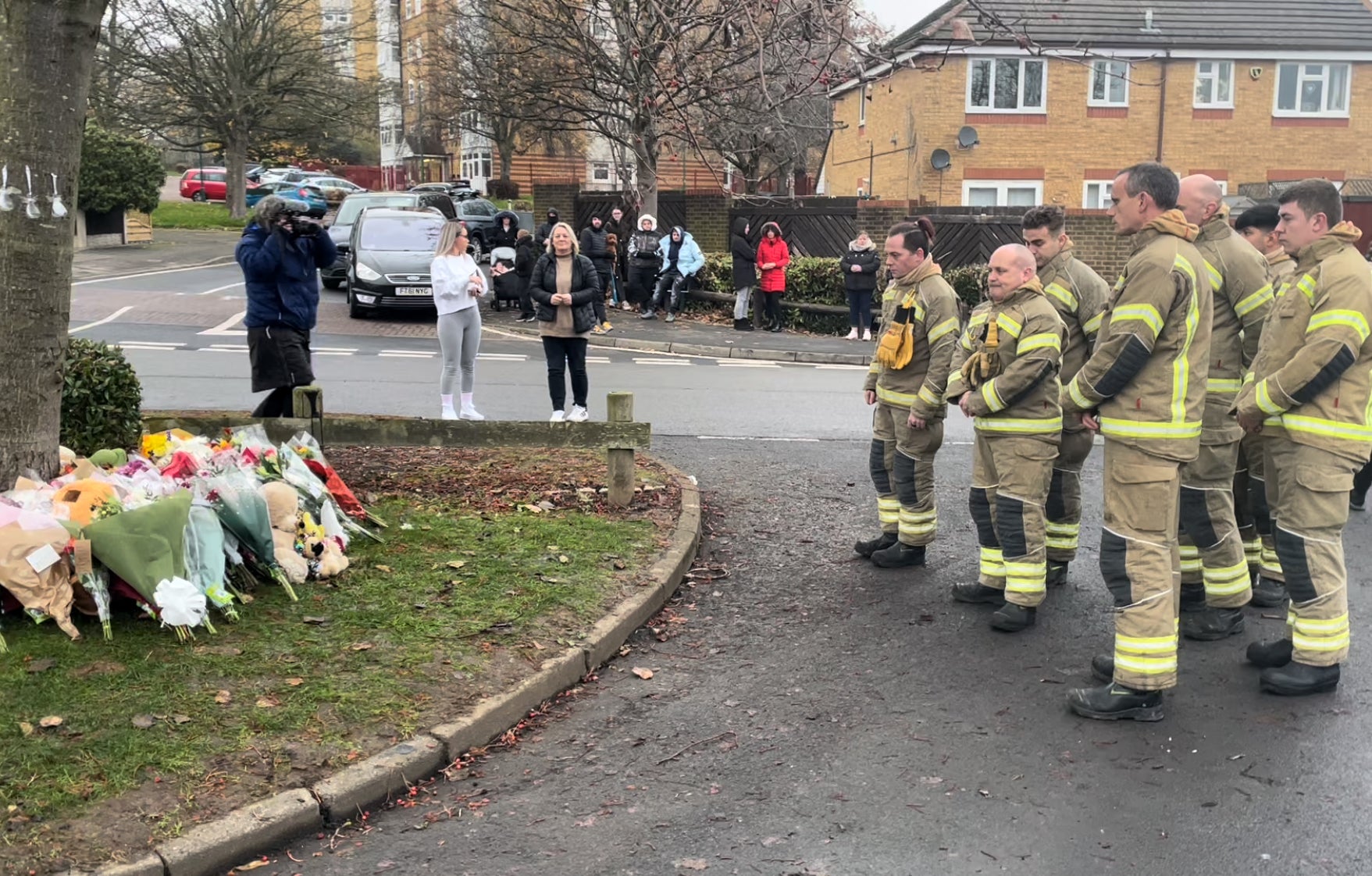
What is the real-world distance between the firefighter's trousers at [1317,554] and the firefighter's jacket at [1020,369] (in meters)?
1.11

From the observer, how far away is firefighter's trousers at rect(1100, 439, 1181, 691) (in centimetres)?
462

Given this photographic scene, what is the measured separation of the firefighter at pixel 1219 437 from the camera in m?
5.57

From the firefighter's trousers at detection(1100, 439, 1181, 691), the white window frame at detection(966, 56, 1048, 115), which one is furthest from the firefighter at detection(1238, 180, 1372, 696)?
the white window frame at detection(966, 56, 1048, 115)

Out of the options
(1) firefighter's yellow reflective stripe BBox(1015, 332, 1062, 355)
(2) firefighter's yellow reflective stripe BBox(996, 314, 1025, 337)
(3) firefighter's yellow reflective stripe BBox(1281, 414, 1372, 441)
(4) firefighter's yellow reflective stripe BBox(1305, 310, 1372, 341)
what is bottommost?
(3) firefighter's yellow reflective stripe BBox(1281, 414, 1372, 441)

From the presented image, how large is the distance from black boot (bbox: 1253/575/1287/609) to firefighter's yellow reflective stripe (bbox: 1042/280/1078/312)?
69.3 inches

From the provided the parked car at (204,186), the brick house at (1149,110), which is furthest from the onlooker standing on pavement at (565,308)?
the parked car at (204,186)

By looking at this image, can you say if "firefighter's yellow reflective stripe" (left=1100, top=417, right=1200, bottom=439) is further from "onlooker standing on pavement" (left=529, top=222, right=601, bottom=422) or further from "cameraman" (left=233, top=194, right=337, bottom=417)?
"onlooker standing on pavement" (left=529, top=222, right=601, bottom=422)

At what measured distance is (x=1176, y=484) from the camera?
15.6ft

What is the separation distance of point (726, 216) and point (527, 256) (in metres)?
6.09

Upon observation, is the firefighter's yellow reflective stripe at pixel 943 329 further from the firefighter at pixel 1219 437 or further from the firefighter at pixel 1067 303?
the firefighter at pixel 1219 437

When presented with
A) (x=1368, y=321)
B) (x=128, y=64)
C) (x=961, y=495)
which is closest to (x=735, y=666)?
(x=1368, y=321)

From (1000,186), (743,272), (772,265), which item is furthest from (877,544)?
(1000,186)

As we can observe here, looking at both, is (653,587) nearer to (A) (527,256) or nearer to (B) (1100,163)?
(A) (527,256)

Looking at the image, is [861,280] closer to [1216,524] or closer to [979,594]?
[979,594]
